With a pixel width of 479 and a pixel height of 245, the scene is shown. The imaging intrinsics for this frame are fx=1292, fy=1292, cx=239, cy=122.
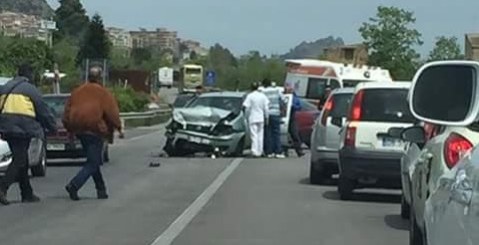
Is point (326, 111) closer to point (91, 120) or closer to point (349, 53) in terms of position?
point (91, 120)

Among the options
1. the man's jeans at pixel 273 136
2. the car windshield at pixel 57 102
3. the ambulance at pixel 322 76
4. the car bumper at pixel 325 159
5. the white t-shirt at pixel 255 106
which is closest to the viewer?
the car bumper at pixel 325 159

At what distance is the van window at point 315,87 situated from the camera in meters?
45.5

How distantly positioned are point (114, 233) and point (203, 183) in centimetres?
718

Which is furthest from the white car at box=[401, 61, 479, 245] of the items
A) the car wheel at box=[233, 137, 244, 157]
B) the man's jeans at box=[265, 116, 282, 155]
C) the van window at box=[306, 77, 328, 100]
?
the van window at box=[306, 77, 328, 100]

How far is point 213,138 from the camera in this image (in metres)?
28.2

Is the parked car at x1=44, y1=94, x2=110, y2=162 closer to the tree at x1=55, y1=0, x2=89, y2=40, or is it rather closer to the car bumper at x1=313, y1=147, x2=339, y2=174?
the car bumper at x1=313, y1=147, x2=339, y2=174

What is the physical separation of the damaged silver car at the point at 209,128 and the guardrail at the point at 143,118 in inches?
883

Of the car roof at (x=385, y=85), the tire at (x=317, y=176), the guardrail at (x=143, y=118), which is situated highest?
the car roof at (x=385, y=85)

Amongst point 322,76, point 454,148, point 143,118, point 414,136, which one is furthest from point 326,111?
point 143,118

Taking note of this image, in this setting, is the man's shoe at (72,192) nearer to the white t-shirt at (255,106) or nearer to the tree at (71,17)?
the white t-shirt at (255,106)

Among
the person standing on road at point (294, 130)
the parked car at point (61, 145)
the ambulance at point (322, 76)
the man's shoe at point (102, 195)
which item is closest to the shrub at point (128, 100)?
the ambulance at point (322, 76)

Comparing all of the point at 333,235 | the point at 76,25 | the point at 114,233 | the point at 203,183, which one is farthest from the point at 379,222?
the point at 76,25

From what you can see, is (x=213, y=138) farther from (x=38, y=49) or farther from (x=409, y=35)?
(x=409, y=35)

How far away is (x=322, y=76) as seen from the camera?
45.8 metres
